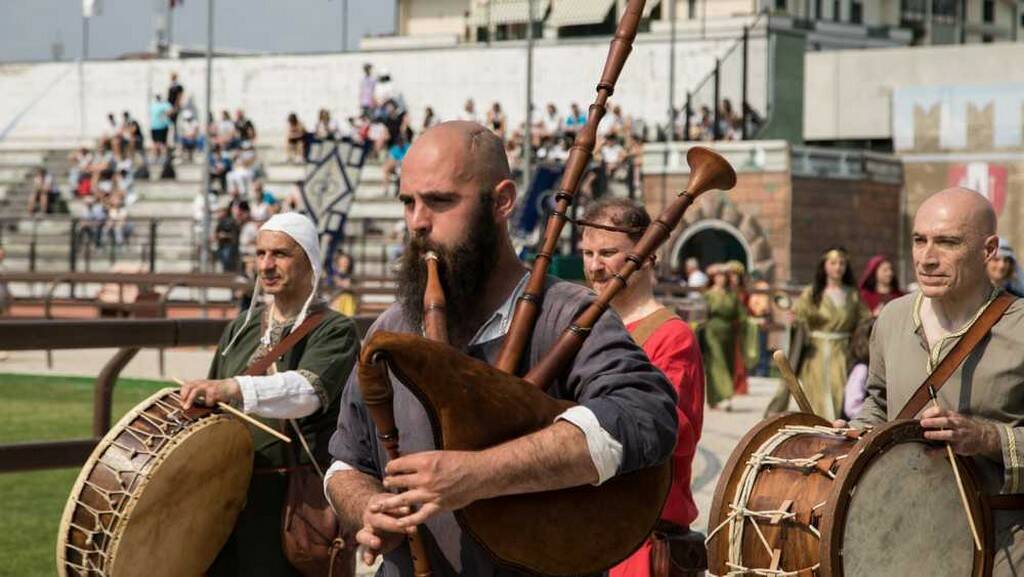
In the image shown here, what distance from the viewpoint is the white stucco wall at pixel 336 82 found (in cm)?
5103

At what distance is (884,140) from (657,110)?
6978 millimetres

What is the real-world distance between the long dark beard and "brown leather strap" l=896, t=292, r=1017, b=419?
2.06 m

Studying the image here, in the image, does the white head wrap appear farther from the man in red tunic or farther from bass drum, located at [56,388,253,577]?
the man in red tunic

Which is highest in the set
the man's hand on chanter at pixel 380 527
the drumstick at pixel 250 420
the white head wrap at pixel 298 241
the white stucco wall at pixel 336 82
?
the white stucco wall at pixel 336 82

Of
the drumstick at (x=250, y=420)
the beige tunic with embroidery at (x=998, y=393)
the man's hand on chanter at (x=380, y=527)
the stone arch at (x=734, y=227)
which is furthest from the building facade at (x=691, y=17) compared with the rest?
the man's hand on chanter at (x=380, y=527)

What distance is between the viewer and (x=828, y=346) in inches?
547

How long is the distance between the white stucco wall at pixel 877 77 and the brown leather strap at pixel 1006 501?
44365mm

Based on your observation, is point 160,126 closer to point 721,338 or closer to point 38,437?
point 721,338

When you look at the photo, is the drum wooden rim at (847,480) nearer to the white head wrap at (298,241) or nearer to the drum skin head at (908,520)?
the drum skin head at (908,520)

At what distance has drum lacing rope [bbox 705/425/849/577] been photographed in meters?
5.36

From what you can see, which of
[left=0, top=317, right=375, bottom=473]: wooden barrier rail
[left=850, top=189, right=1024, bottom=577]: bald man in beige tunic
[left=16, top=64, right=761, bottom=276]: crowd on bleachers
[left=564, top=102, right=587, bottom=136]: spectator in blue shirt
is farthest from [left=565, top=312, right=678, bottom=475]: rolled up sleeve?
[left=564, top=102, right=587, bottom=136]: spectator in blue shirt

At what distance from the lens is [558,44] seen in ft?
175

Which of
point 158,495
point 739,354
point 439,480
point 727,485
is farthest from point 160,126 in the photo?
point 439,480

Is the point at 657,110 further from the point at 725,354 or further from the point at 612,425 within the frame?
the point at 612,425
